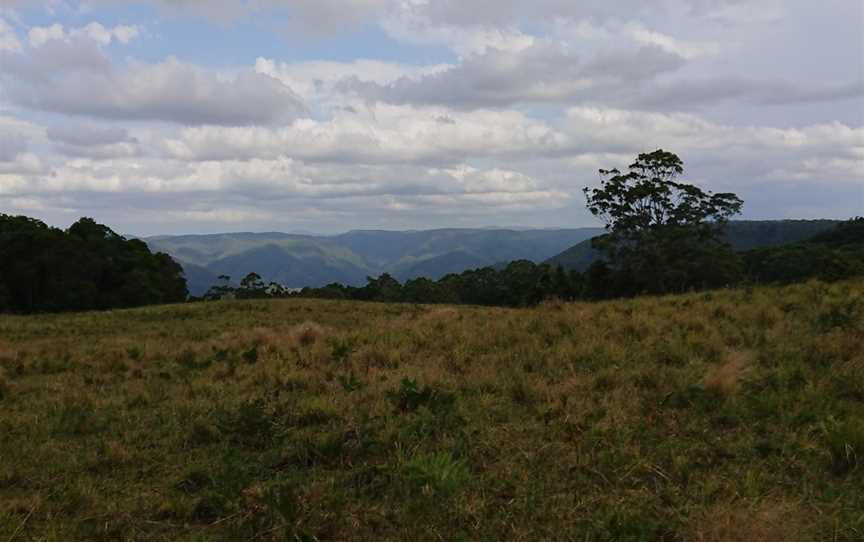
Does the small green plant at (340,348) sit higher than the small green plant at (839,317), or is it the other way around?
the small green plant at (839,317)

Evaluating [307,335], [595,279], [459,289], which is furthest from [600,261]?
[307,335]

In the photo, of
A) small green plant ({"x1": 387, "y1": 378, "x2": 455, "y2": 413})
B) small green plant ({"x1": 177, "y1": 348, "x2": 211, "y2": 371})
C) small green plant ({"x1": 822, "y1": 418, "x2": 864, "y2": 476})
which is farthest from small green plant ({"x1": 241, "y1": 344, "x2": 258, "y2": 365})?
small green plant ({"x1": 822, "y1": 418, "x2": 864, "y2": 476})

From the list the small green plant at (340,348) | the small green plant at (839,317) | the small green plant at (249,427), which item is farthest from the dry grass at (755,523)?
the small green plant at (340,348)

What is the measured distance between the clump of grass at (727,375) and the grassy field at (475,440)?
21mm

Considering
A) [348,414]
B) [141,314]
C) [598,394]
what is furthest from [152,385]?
[141,314]

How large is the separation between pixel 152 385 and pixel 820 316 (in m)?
10.7

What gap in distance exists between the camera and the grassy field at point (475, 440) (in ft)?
13.6

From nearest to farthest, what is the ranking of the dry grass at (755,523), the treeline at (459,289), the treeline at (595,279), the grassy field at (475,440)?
the dry grass at (755,523)
the grassy field at (475,440)
the treeline at (595,279)
the treeline at (459,289)

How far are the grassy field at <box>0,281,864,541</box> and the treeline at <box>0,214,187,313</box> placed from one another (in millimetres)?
52402

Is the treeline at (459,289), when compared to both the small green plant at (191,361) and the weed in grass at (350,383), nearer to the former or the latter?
the small green plant at (191,361)

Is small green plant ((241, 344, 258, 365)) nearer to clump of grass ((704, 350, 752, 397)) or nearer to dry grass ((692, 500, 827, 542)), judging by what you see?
clump of grass ((704, 350, 752, 397))

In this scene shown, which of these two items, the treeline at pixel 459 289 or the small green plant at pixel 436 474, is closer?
the small green plant at pixel 436 474

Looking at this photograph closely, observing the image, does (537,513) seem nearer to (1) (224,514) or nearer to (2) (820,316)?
(1) (224,514)

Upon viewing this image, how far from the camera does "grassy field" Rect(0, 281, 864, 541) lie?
13.6 ft
